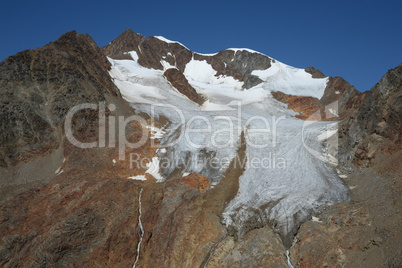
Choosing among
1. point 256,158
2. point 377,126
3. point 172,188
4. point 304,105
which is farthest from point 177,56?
point 377,126

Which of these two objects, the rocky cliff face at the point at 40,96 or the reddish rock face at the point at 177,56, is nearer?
the rocky cliff face at the point at 40,96

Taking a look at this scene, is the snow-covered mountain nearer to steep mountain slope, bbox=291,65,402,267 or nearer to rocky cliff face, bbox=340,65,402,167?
steep mountain slope, bbox=291,65,402,267

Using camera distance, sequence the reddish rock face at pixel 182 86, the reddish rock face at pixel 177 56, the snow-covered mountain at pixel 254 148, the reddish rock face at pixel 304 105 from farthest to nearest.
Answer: the reddish rock face at pixel 177 56, the reddish rock face at pixel 182 86, the reddish rock face at pixel 304 105, the snow-covered mountain at pixel 254 148

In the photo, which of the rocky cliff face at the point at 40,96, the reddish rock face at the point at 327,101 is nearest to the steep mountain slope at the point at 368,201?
the reddish rock face at the point at 327,101

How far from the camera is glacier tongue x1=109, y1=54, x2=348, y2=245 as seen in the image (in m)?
19.9

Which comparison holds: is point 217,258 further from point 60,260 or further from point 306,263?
point 60,260

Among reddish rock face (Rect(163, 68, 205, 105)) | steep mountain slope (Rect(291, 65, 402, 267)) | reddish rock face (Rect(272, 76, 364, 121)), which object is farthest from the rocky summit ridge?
reddish rock face (Rect(163, 68, 205, 105))

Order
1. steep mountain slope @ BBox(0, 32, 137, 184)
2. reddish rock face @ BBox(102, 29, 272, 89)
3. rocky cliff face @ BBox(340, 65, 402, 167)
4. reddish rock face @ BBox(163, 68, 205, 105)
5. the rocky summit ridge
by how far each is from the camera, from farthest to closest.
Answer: reddish rock face @ BBox(102, 29, 272, 89), reddish rock face @ BBox(163, 68, 205, 105), steep mountain slope @ BBox(0, 32, 137, 184), rocky cliff face @ BBox(340, 65, 402, 167), the rocky summit ridge

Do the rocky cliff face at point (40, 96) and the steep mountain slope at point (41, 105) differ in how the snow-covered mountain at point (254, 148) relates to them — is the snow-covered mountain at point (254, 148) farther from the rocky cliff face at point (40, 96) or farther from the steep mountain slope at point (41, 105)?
the rocky cliff face at point (40, 96)

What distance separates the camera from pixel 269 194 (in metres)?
22.0

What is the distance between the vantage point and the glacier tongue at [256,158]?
1988cm

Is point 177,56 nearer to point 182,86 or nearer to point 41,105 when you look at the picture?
point 182,86

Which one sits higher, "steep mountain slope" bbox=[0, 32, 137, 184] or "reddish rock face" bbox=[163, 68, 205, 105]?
"reddish rock face" bbox=[163, 68, 205, 105]

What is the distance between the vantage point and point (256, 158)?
28297mm
